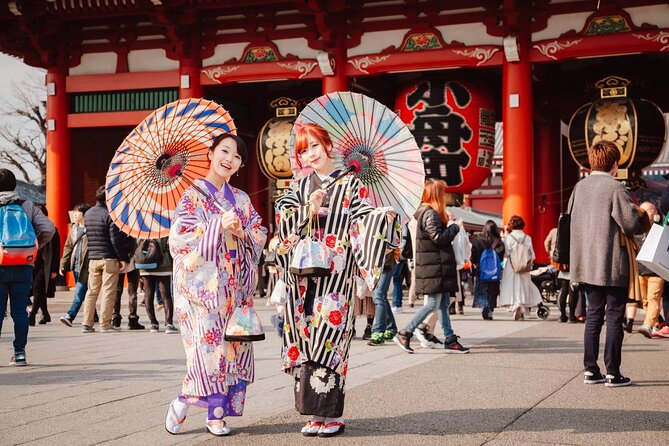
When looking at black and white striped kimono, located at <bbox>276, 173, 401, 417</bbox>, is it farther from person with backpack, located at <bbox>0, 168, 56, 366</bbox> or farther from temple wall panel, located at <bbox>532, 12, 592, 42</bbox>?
temple wall panel, located at <bbox>532, 12, 592, 42</bbox>

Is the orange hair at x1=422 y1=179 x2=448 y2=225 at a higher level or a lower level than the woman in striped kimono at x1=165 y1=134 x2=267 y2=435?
higher

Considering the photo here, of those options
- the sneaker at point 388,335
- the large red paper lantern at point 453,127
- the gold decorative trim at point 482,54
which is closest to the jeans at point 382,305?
the sneaker at point 388,335

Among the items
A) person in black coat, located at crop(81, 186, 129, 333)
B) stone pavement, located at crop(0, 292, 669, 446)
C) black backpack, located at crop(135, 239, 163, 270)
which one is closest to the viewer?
stone pavement, located at crop(0, 292, 669, 446)

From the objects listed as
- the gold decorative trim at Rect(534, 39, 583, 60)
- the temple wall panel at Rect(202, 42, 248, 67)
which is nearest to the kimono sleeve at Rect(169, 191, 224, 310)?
the gold decorative trim at Rect(534, 39, 583, 60)

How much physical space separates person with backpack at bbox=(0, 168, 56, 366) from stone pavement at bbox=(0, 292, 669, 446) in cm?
39

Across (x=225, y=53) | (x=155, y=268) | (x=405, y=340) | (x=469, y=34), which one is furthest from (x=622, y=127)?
(x=155, y=268)

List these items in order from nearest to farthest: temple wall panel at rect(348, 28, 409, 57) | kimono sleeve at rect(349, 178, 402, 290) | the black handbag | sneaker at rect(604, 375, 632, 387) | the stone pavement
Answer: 1. the stone pavement
2. kimono sleeve at rect(349, 178, 402, 290)
3. sneaker at rect(604, 375, 632, 387)
4. the black handbag
5. temple wall panel at rect(348, 28, 409, 57)

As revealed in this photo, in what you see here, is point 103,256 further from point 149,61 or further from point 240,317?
point 149,61

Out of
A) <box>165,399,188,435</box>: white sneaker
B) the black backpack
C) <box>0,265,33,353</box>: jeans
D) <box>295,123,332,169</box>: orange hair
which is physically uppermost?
<box>295,123,332,169</box>: orange hair

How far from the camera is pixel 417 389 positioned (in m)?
5.66

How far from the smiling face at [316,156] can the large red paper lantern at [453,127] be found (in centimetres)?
1022

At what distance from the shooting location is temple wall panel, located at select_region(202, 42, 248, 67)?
16.7 metres

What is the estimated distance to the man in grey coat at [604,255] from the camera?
5.82 metres

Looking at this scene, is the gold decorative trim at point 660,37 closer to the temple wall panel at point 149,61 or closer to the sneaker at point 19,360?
the temple wall panel at point 149,61
